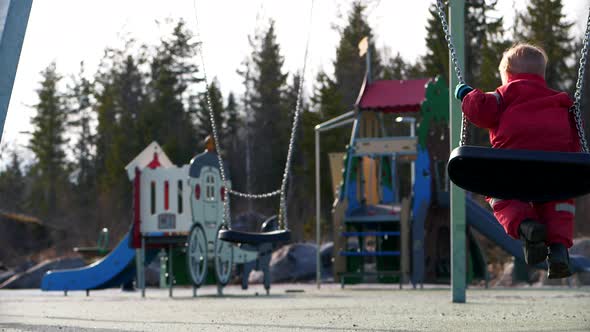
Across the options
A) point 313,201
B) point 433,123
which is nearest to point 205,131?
point 313,201

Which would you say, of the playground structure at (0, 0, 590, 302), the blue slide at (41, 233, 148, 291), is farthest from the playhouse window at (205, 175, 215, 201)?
the blue slide at (41, 233, 148, 291)

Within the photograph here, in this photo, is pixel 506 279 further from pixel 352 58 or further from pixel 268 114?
pixel 268 114

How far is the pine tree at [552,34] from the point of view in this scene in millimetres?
37656

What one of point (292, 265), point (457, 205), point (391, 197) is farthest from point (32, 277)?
point (457, 205)

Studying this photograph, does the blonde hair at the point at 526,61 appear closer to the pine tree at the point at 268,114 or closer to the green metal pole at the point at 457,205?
the green metal pole at the point at 457,205

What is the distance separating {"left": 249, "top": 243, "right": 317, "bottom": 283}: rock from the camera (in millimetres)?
24672

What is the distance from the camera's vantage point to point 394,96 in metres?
20.0

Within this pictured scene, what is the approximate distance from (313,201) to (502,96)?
38602 mm

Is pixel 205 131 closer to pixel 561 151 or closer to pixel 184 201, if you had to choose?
pixel 184 201

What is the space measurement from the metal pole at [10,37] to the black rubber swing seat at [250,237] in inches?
153

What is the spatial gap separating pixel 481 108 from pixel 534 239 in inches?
27.6

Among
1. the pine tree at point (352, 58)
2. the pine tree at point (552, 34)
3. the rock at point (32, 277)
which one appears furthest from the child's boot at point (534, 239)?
the pine tree at point (352, 58)

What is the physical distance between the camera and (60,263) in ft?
85.9

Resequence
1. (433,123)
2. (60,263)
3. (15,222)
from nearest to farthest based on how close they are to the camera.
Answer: (433,123)
(60,263)
(15,222)
